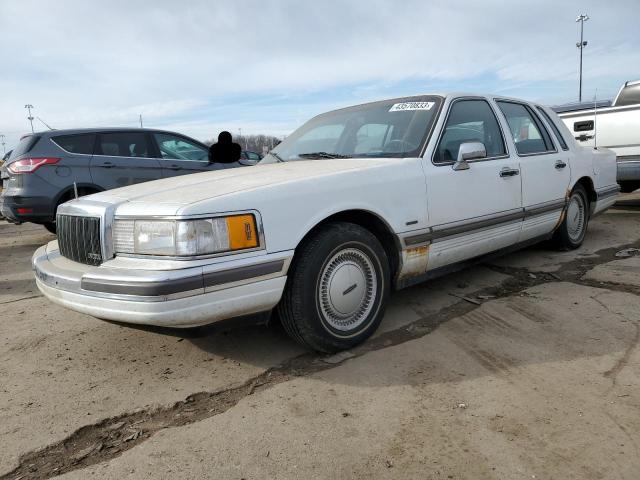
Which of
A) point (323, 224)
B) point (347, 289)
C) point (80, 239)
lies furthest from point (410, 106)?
point (80, 239)

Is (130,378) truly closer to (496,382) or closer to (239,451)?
(239,451)

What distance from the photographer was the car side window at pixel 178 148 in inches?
267

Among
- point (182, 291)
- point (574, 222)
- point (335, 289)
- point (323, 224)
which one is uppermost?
point (323, 224)

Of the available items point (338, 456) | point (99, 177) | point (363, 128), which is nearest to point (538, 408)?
point (338, 456)

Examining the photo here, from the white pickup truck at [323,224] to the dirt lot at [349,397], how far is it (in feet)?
0.81

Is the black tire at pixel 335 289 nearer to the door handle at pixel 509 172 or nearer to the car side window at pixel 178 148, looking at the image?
the door handle at pixel 509 172

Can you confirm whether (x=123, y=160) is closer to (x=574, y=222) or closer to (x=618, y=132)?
(x=574, y=222)

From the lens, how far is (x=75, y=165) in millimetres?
5965

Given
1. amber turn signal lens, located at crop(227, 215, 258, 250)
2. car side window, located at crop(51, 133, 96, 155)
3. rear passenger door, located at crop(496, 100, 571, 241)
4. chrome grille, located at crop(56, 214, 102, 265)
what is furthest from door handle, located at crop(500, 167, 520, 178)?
car side window, located at crop(51, 133, 96, 155)

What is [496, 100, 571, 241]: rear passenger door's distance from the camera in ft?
12.9

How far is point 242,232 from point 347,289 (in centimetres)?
74

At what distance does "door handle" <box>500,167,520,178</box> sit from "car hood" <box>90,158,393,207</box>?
3.56 feet

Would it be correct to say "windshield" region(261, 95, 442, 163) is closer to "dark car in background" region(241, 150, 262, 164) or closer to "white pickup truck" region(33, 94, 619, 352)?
"white pickup truck" region(33, 94, 619, 352)

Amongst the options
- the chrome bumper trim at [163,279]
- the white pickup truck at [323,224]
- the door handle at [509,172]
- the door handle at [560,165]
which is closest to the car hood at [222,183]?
the white pickup truck at [323,224]
